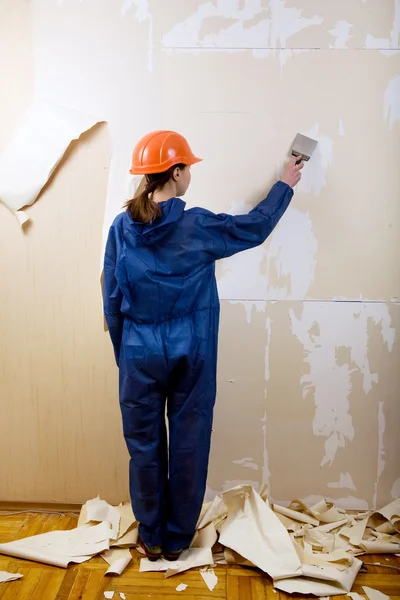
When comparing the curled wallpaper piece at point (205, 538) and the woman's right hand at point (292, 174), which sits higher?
the woman's right hand at point (292, 174)

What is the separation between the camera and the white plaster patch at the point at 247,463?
8.34ft

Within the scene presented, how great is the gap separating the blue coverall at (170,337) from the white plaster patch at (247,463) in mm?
300

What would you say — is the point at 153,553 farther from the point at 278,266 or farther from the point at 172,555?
the point at 278,266

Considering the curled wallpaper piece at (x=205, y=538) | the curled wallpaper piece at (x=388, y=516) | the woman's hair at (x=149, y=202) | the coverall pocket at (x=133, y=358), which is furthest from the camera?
the curled wallpaper piece at (x=388, y=516)

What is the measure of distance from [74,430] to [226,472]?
0.60m

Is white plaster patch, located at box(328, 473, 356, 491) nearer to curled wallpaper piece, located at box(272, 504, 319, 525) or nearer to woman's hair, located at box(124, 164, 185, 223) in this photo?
curled wallpaper piece, located at box(272, 504, 319, 525)

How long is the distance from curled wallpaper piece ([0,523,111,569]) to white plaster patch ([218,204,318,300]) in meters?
0.96

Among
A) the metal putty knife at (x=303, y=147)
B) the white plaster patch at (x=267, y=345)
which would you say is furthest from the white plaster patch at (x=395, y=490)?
the metal putty knife at (x=303, y=147)

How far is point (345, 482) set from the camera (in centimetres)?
255

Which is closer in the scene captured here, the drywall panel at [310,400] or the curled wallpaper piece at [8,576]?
the curled wallpaper piece at [8,576]

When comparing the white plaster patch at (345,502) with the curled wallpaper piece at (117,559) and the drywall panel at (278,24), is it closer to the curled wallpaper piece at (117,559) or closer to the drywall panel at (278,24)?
the curled wallpaper piece at (117,559)

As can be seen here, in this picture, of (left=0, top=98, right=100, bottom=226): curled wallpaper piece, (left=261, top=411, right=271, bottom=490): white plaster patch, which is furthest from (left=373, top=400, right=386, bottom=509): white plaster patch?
(left=0, top=98, right=100, bottom=226): curled wallpaper piece

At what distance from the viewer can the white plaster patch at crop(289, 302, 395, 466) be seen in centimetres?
241

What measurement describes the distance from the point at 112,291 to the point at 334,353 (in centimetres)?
86
